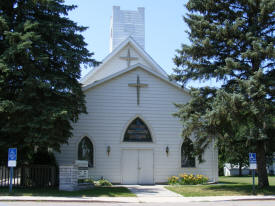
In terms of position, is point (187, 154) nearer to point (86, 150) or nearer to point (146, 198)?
point (86, 150)

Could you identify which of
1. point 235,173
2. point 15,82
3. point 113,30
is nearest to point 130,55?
point 113,30

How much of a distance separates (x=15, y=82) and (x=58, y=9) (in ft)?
13.3

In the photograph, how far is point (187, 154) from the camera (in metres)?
19.9

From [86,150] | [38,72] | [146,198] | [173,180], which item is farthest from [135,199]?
[38,72]

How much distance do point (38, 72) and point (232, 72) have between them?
352 inches

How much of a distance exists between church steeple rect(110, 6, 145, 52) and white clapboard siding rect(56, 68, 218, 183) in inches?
386

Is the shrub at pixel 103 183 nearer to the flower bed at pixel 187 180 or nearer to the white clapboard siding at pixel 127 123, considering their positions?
the white clapboard siding at pixel 127 123

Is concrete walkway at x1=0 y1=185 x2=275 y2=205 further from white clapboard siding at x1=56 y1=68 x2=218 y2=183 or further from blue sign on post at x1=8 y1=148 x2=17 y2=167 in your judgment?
white clapboard siding at x1=56 y1=68 x2=218 y2=183

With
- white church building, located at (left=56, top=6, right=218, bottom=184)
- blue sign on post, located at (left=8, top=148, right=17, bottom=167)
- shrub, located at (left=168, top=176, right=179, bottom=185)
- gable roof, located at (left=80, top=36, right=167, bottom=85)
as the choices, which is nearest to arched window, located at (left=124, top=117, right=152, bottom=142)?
white church building, located at (left=56, top=6, right=218, bottom=184)

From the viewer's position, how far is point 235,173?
5078 centimetres

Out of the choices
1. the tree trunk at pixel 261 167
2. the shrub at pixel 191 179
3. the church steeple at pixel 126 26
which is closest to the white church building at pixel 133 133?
the shrub at pixel 191 179

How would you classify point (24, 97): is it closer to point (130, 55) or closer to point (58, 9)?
point (58, 9)

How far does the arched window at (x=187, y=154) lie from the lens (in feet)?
64.9

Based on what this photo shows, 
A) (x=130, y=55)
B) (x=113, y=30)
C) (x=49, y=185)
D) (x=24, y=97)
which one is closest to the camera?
(x=24, y=97)
